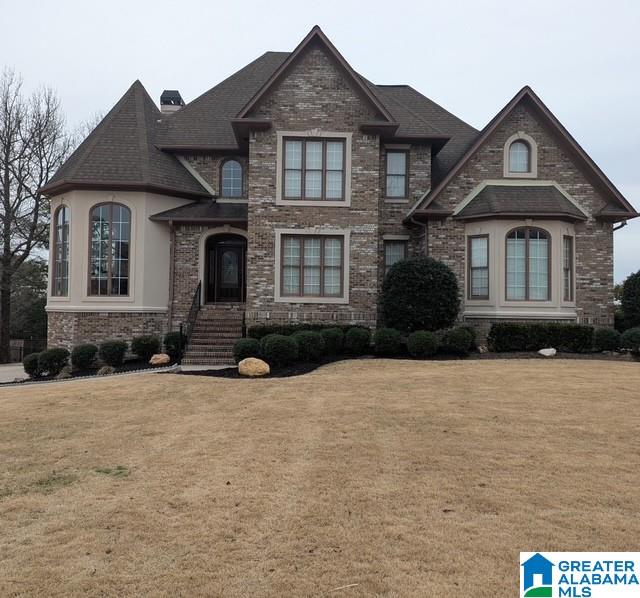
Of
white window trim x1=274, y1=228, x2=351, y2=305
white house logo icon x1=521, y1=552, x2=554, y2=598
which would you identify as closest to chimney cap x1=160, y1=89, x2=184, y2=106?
white window trim x1=274, y1=228, x2=351, y2=305

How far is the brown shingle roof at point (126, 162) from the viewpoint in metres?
16.7

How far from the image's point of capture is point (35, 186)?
2708 cm

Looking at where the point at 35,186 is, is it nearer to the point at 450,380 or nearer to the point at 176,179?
the point at 176,179

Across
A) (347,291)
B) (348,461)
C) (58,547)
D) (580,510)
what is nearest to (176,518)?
(58,547)

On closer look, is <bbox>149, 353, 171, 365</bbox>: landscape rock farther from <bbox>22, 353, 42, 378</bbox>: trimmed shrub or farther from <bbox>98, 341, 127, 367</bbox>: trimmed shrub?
<bbox>22, 353, 42, 378</bbox>: trimmed shrub

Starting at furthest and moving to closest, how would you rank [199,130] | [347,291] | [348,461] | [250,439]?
[199,130], [347,291], [250,439], [348,461]

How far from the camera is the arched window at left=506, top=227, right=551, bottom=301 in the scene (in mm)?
16250

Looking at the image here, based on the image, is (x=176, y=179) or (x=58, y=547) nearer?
(x=58, y=547)

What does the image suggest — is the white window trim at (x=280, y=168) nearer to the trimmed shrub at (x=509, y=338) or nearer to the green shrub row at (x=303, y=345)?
the green shrub row at (x=303, y=345)

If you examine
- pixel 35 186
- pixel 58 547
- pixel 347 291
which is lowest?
pixel 58 547

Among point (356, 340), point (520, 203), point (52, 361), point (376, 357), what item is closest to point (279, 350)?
point (356, 340)

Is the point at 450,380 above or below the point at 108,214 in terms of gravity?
below

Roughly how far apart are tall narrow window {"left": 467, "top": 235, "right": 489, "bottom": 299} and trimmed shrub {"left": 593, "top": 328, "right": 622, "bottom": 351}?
3347mm

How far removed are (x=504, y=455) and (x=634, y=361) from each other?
10.4m
